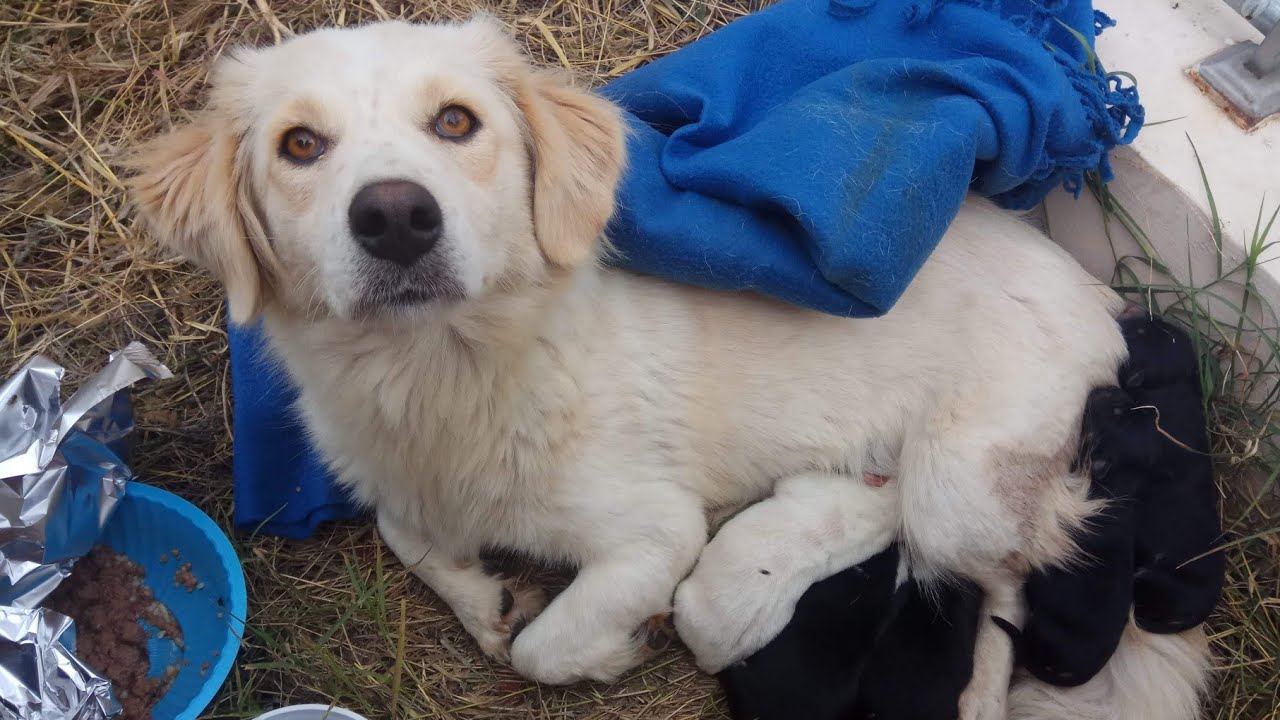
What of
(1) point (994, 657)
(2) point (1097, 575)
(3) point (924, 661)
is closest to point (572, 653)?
(3) point (924, 661)

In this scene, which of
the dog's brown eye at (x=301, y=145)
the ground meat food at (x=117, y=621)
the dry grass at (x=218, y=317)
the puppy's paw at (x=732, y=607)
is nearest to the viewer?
the dog's brown eye at (x=301, y=145)

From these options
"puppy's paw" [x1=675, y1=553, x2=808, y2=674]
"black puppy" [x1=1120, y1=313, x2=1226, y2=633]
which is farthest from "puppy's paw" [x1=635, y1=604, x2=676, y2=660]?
"black puppy" [x1=1120, y1=313, x2=1226, y2=633]

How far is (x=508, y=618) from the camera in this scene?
2.66m

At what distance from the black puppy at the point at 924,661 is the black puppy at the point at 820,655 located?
0.05 meters

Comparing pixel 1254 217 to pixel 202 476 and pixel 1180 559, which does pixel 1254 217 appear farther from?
pixel 202 476

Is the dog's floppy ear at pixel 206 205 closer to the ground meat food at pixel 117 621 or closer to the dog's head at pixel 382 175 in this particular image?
the dog's head at pixel 382 175

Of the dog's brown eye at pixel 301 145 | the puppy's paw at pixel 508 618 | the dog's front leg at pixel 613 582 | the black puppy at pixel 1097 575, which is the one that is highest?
the dog's brown eye at pixel 301 145

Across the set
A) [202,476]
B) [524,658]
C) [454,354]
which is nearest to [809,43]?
[454,354]

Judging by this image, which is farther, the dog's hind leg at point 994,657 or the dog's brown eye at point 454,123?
the dog's hind leg at point 994,657

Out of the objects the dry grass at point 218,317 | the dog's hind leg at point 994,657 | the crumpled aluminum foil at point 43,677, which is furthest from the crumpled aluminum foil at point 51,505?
the dog's hind leg at point 994,657

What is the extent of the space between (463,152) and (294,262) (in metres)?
0.43

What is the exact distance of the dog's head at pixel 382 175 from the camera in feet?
5.81

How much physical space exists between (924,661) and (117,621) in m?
2.25

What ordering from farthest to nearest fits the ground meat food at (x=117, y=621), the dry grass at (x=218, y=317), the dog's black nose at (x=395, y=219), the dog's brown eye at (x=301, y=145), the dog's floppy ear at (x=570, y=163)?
1. the dry grass at (x=218, y=317)
2. the ground meat food at (x=117, y=621)
3. the dog's floppy ear at (x=570, y=163)
4. the dog's brown eye at (x=301, y=145)
5. the dog's black nose at (x=395, y=219)
